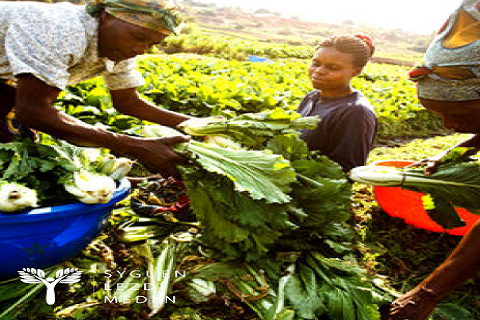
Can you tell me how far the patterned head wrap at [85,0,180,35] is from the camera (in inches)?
82.2

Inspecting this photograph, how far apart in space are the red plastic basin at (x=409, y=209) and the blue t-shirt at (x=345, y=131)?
0.38 m

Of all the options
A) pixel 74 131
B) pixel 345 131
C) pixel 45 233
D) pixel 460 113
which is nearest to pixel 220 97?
pixel 345 131

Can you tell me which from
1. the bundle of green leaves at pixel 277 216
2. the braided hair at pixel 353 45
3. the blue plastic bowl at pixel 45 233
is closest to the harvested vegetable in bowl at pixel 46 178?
the blue plastic bowl at pixel 45 233

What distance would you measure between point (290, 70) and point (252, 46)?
29.5ft

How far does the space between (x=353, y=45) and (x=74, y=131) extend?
259cm

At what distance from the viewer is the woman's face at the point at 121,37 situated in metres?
2.13

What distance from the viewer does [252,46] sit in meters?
19.0

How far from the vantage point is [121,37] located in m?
2.16

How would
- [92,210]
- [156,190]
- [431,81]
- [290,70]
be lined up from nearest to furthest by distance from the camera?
[92,210]
[431,81]
[156,190]
[290,70]

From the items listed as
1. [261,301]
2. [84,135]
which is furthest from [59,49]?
[261,301]

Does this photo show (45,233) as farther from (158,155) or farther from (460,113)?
(460,113)

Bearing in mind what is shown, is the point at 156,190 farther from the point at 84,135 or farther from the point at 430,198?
the point at 430,198

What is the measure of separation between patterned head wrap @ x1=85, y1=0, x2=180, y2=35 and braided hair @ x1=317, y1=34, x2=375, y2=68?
1.79 metres

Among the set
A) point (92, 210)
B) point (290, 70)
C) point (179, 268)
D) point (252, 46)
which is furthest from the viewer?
point (252, 46)
